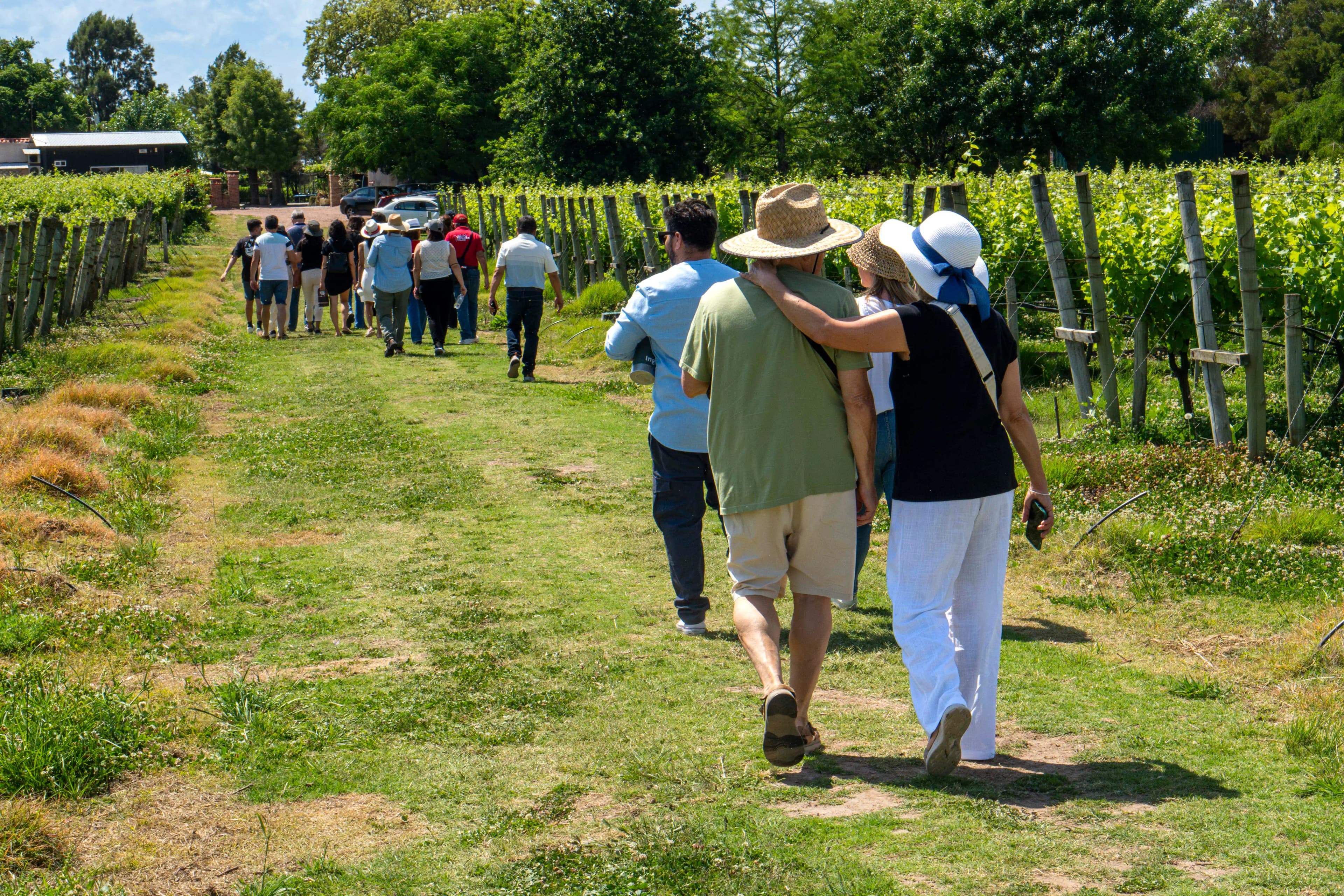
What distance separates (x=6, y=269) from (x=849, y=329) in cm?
1346

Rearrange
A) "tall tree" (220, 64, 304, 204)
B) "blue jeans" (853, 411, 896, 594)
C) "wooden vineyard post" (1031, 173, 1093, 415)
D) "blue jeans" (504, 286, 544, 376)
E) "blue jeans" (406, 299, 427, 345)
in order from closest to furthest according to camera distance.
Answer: "blue jeans" (853, 411, 896, 594), "wooden vineyard post" (1031, 173, 1093, 415), "blue jeans" (504, 286, 544, 376), "blue jeans" (406, 299, 427, 345), "tall tree" (220, 64, 304, 204)

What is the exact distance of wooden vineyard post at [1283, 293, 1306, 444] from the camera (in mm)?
8180

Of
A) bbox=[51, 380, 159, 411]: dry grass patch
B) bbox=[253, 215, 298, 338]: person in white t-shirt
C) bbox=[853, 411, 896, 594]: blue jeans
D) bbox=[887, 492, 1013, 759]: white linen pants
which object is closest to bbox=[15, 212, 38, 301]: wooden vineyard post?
bbox=[253, 215, 298, 338]: person in white t-shirt

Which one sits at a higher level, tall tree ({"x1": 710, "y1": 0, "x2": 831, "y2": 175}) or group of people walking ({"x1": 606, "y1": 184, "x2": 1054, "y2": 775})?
tall tree ({"x1": 710, "y1": 0, "x2": 831, "y2": 175})

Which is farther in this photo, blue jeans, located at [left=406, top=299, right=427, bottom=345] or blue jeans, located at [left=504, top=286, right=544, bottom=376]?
blue jeans, located at [left=406, top=299, right=427, bottom=345]

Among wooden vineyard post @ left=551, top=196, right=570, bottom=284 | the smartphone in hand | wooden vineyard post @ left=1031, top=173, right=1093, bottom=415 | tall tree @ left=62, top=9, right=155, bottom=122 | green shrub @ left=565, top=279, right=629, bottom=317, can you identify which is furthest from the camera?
tall tree @ left=62, top=9, right=155, bottom=122

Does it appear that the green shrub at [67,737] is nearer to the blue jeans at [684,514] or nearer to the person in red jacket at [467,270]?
the blue jeans at [684,514]

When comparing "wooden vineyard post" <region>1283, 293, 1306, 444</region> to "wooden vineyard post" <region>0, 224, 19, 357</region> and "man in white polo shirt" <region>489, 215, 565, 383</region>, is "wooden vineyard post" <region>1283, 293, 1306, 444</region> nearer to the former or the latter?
"man in white polo shirt" <region>489, 215, 565, 383</region>

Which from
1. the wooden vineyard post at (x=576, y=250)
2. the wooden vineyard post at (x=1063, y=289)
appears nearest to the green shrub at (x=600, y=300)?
the wooden vineyard post at (x=576, y=250)

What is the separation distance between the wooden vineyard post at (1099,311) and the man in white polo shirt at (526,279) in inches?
218

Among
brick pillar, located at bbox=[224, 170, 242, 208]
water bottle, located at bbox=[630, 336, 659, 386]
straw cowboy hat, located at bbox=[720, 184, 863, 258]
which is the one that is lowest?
water bottle, located at bbox=[630, 336, 659, 386]

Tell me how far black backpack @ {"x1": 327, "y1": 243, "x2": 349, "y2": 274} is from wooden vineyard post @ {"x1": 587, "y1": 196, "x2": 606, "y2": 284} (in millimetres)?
4223

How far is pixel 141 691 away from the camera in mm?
4949

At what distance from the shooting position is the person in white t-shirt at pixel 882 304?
A: 4.22 m
